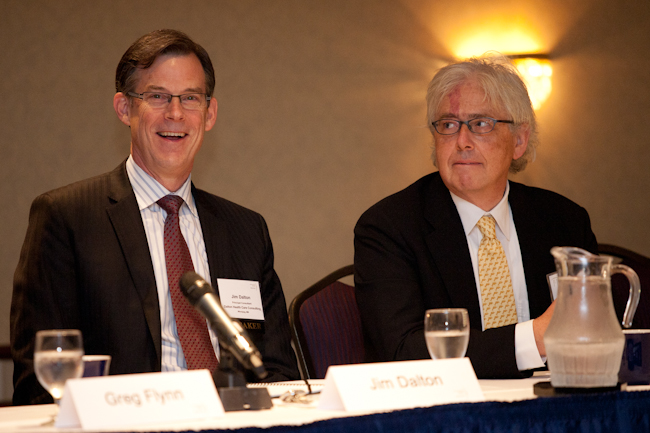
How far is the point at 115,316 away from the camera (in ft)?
6.93

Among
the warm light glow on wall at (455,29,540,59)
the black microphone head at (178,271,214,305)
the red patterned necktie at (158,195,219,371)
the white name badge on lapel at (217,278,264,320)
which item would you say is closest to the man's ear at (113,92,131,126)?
the red patterned necktie at (158,195,219,371)

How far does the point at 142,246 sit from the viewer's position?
220cm

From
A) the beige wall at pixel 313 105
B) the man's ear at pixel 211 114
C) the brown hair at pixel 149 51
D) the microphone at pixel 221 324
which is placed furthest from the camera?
the beige wall at pixel 313 105

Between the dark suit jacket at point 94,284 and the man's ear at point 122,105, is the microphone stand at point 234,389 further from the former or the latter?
the man's ear at point 122,105

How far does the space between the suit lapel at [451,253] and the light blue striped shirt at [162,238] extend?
2.44 ft

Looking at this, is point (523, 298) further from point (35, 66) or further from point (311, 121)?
point (35, 66)

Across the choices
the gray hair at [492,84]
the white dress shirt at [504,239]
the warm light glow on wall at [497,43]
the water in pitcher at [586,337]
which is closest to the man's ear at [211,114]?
the gray hair at [492,84]

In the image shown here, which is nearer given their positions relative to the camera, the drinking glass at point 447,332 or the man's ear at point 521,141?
the drinking glass at point 447,332

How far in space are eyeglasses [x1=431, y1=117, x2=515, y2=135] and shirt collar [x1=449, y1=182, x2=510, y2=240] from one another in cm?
23

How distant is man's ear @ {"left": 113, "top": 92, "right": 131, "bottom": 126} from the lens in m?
2.43

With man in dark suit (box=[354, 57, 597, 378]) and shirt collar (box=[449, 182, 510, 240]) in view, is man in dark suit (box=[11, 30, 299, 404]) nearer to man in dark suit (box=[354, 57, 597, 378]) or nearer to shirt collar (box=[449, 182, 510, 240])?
man in dark suit (box=[354, 57, 597, 378])

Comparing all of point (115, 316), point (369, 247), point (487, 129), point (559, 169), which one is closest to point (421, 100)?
point (559, 169)

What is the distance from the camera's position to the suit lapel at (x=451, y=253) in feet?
7.77

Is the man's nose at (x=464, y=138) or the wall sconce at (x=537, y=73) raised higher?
the wall sconce at (x=537, y=73)
